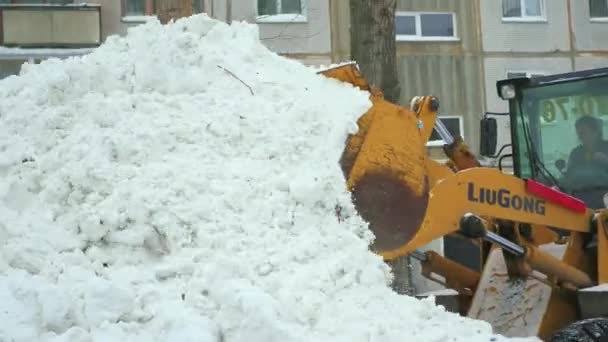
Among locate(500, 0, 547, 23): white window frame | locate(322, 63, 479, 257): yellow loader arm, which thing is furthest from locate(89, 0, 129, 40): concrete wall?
locate(322, 63, 479, 257): yellow loader arm

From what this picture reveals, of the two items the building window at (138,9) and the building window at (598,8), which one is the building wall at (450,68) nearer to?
the building window at (598,8)

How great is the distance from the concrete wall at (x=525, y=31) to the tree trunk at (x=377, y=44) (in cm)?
1205

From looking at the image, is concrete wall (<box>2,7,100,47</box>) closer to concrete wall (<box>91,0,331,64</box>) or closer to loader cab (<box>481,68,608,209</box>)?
concrete wall (<box>91,0,331,64</box>)

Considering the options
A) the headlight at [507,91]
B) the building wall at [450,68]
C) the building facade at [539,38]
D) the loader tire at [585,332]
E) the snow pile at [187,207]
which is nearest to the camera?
the snow pile at [187,207]

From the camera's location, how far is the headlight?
7.18m

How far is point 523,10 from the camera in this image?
2214 centimetres

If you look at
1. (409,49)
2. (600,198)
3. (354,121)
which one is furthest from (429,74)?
(354,121)

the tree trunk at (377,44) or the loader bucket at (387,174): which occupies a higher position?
the tree trunk at (377,44)

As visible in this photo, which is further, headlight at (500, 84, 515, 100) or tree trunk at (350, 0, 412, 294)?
tree trunk at (350, 0, 412, 294)

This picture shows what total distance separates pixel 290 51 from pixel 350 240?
1593 cm

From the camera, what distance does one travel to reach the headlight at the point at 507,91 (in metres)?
7.18

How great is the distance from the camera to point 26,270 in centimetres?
457

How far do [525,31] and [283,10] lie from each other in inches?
215

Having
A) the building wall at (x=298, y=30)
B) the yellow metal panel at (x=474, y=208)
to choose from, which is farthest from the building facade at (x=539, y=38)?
the yellow metal panel at (x=474, y=208)
